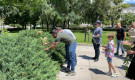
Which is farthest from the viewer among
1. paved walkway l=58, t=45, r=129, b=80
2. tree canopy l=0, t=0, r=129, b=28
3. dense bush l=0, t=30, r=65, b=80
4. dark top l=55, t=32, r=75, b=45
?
tree canopy l=0, t=0, r=129, b=28

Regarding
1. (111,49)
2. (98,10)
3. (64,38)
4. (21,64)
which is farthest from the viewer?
(98,10)

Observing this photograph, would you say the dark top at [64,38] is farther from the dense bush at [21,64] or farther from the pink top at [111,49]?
the pink top at [111,49]

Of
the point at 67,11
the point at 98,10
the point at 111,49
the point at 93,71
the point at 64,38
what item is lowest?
the point at 93,71

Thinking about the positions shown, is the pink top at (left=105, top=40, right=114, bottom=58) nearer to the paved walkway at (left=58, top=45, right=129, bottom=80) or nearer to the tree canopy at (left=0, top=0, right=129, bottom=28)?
the paved walkway at (left=58, top=45, right=129, bottom=80)

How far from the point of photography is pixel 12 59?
8.18 feet

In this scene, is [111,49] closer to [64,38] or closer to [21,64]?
[64,38]

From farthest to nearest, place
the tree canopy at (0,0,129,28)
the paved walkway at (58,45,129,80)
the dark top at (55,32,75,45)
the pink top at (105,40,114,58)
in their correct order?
1. the tree canopy at (0,0,129,28)
2. the paved walkway at (58,45,129,80)
3. the pink top at (105,40,114,58)
4. the dark top at (55,32,75,45)

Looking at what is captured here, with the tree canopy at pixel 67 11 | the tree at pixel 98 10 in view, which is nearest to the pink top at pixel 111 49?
the tree canopy at pixel 67 11

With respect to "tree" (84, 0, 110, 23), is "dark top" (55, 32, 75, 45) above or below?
below

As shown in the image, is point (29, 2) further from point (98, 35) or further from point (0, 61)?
point (0, 61)

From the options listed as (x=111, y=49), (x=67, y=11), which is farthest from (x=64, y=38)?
(x=67, y=11)

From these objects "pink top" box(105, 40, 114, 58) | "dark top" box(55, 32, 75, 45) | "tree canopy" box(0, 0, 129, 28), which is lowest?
"pink top" box(105, 40, 114, 58)

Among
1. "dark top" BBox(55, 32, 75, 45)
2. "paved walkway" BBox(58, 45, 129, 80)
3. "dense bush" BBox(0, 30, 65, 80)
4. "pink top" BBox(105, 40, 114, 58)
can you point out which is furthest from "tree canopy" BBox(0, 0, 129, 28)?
"dense bush" BBox(0, 30, 65, 80)

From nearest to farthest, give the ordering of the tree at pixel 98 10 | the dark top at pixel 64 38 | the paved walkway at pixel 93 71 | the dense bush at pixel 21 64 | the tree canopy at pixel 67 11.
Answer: the dense bush at pixel 21 64, the dark top at pixel 64 38, the paved walkway at pixel 93 71, the tree canopy at pixel 67 11, the tree at pixel 98 10
